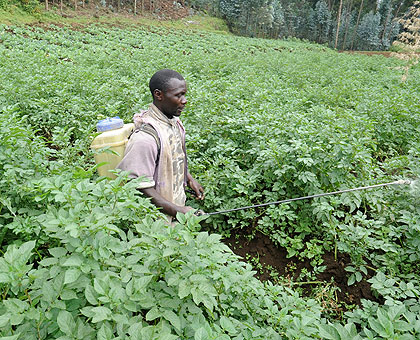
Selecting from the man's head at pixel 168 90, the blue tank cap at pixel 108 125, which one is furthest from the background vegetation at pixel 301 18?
the man's head at pixel 168 90

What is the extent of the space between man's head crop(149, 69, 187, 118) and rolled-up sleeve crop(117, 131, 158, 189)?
0.32 metres

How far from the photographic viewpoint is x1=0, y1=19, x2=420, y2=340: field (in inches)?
52.4

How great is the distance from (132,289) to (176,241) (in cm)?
28

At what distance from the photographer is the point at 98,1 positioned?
39844mm

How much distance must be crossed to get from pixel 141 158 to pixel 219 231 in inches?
58.9

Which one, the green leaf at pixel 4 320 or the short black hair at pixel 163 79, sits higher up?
the short black hair at pixel 163 79

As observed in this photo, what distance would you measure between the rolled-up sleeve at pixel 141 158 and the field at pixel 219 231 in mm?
237

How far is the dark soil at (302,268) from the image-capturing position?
2765 mm

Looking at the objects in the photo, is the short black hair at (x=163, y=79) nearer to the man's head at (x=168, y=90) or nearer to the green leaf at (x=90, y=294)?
the man's head at (x=168, y=90)

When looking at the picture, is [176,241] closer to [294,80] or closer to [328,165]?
[328,165]

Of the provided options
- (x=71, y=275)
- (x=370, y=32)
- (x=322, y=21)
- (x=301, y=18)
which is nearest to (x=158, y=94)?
(x=71, y=275)

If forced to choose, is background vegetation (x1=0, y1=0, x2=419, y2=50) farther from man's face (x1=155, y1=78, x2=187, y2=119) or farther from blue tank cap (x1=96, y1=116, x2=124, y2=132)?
man's face (x1=155, y1=78, x2=187, y2=119)

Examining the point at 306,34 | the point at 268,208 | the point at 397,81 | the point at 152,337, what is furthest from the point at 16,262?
the point at 306,34

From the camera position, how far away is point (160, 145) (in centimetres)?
239
